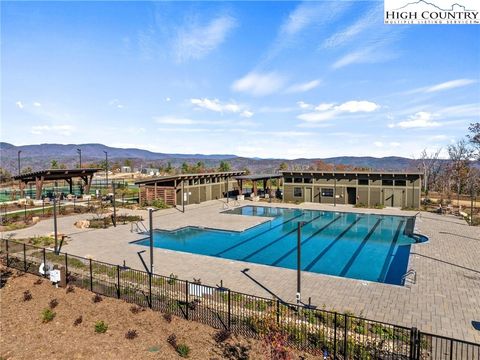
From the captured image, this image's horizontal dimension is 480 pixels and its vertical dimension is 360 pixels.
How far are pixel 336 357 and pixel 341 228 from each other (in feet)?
63.6

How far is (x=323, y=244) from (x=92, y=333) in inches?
633

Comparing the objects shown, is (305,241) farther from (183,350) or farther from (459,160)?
(459,160)

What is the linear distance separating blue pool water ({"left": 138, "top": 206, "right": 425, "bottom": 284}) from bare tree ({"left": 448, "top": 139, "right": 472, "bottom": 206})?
73.9 feet

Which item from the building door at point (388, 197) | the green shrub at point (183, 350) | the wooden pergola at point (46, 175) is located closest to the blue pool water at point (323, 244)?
the building door at point (388, 197)

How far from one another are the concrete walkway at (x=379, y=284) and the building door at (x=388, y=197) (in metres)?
10.8

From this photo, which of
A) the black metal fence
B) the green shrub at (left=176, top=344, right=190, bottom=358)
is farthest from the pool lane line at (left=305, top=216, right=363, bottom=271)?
the green shrub at (left=176, top=344, right=190, bottom=358)

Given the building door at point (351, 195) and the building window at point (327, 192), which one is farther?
the building window at point (327, 192)

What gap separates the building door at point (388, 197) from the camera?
3781 centimetres

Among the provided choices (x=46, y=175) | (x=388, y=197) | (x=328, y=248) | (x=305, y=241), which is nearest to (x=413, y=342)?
(x=328, y=248)

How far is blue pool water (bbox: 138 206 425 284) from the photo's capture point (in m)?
18.0

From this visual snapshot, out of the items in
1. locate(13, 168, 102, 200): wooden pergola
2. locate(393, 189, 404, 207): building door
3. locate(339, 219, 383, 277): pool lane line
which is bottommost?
locate(339, 219, 383, 277): pool lane line

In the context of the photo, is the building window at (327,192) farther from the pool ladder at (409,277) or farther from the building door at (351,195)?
the pool ladder at (409,277)

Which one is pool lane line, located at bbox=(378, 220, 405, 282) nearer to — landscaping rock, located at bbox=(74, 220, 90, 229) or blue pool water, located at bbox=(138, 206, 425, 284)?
blue pool water, located at bbox=(138, 206, 425, 284)

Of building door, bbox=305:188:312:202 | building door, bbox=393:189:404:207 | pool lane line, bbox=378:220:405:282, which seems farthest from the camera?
building door, bbox=305:188:312:202
